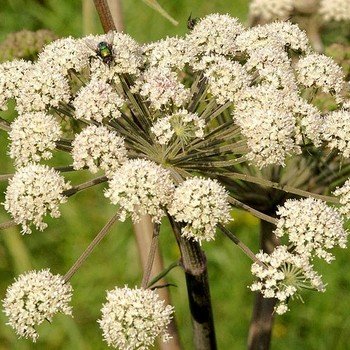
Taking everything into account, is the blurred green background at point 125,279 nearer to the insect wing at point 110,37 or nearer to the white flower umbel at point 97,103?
the insect wing at point 110,37

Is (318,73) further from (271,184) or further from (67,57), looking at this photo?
(67,57)

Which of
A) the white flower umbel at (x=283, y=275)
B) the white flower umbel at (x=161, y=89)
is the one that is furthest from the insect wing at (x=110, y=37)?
the white flower umbel at (x=283, y=275)

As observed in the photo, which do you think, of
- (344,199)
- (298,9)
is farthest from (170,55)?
(298,9)

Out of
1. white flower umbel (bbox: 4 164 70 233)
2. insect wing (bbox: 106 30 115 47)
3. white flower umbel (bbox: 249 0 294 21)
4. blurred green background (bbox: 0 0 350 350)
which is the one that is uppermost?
white flower umbel (bbox: 249 0 294 21)

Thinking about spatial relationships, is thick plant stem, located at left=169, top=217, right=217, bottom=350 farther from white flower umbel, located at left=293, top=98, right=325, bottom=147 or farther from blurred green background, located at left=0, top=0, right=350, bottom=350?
blurred green background, located at left=0, top=0, right=350, bottom=350

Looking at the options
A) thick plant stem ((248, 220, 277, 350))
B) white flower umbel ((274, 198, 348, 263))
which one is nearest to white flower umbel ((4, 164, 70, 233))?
white flower umbel ((274, 198, 348, 263))

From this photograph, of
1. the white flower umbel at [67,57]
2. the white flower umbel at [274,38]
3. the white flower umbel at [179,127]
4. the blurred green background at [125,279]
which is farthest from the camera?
the blurred green background at [125,279]
